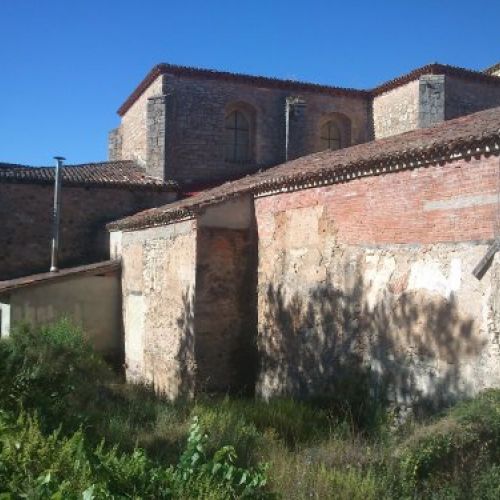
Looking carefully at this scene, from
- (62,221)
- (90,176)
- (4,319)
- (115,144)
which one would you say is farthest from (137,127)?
(4,319)

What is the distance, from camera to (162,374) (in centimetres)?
1248

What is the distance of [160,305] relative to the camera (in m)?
12.9

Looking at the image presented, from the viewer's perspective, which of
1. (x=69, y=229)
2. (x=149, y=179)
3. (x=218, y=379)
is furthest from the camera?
(x=149, y=179)

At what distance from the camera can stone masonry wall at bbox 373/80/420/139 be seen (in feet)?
64.5

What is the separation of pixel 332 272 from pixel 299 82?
44.3ft

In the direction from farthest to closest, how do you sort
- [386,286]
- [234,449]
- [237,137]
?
[237,137] → [386,286] → [234,449]

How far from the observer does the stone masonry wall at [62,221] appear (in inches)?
685

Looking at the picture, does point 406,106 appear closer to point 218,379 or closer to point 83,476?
point 218,379

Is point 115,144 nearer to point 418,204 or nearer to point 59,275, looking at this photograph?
point 59,275

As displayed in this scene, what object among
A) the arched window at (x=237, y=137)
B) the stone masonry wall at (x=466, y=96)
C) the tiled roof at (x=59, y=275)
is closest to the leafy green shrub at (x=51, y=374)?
the tiled roof at (x=59, y=275)

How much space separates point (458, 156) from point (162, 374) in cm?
769

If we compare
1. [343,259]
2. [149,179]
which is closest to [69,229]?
[149,179]

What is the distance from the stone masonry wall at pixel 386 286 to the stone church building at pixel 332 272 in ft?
0.06

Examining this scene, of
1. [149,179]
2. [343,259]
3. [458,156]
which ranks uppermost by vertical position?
[149,179]
